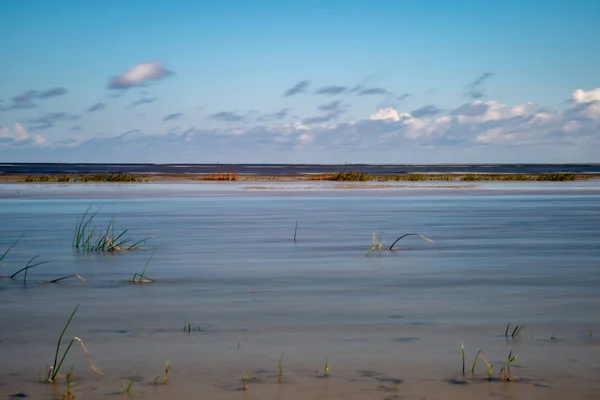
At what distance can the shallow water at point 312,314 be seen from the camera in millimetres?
5590

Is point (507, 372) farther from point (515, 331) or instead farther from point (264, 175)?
point (264, 175)

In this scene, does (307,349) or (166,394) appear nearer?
(166,394)

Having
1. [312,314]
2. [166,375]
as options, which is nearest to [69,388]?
[166,375]

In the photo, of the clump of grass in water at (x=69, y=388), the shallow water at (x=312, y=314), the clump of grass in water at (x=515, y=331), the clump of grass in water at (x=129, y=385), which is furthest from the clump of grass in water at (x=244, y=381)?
the clump of grass in water at (x=515, y=331)

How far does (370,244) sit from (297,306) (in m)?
6.80

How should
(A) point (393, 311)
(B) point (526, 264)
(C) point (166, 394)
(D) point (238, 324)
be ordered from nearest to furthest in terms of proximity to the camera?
(C) point (166, 394) → (D) point (238, 324) → (A) point (393, 311) → (B) point (526, 264)

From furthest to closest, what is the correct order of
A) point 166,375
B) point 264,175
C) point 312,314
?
point 264,175 → point 312,314 → point 166,375

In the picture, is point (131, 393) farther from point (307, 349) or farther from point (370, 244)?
point (370, 244)

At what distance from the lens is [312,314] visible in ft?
25.9

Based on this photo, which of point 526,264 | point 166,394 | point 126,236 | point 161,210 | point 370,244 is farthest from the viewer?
point 161,210

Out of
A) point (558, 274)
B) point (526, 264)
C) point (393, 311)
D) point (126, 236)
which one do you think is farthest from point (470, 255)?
point (126, 236)

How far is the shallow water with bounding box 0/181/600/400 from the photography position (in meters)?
5.59

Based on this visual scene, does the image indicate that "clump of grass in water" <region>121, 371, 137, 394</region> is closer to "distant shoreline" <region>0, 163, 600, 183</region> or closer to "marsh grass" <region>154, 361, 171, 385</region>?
"marsh grass" <region>154, 361, 171, 385</region>

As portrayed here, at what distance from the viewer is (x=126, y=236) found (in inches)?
674
